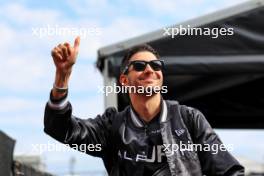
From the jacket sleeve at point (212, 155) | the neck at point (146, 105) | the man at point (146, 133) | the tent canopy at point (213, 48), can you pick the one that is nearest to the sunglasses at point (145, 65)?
the man at point (146, 133)

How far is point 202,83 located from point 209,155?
397cm

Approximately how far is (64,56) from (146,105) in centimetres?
48

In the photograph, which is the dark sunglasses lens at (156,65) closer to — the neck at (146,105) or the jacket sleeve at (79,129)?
the neck at (146,105)

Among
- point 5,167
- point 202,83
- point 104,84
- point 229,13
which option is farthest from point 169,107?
point 202,83

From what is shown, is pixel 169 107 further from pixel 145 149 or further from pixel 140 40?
pixel 140 40

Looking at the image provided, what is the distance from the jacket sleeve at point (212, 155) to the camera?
8.43 ft

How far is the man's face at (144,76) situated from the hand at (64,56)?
1.23 feet

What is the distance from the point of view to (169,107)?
272 cm

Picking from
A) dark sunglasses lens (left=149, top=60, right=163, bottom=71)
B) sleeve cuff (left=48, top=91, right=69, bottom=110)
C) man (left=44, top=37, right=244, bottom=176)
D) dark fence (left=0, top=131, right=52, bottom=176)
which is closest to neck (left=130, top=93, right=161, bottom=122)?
man (left=44, top=37, right=244, bottom=176)

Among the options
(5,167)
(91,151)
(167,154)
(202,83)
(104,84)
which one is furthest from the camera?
(202,83)

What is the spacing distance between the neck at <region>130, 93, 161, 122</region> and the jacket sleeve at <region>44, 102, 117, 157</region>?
7.6 inches

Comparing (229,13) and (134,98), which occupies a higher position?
(229,13)

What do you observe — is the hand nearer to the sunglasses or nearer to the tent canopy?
the sunglasses

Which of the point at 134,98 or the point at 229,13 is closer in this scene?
the point at 134,98
